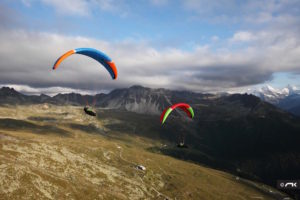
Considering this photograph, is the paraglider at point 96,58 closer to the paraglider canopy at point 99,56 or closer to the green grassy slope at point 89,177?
the paraglider canopy at point 99,56

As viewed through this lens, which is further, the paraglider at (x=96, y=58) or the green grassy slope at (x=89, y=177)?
the green grassy slope at (x=89, y=177)

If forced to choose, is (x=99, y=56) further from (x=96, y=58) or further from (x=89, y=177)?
(x=89, y=177)

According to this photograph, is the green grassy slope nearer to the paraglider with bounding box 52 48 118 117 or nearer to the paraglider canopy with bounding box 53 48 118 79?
the paraglider with bounding box 52 48 118 117

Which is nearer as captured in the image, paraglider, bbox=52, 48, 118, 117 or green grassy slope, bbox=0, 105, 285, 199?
paraglider, bbox=52, 48, 118, 117

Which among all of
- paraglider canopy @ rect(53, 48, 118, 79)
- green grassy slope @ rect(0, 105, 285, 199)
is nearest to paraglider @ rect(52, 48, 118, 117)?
paraglider canopy @ rect(53, 48, 118, 79)

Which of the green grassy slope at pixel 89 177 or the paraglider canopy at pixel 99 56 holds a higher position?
the paraglider canopy at pixel 99 56

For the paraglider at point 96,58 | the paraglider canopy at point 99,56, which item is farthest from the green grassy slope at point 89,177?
the paraglider canopy at point 99,56

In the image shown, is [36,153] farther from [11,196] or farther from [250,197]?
[250,197]

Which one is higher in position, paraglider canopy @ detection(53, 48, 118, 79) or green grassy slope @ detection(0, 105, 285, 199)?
paraglider canopy @ detection(53, 48, 118, 79)

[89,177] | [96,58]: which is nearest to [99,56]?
[96,58]

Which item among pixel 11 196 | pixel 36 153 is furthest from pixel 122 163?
pixel 11 196

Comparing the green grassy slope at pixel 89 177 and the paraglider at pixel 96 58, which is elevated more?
the paraglider at pixel 96 58
